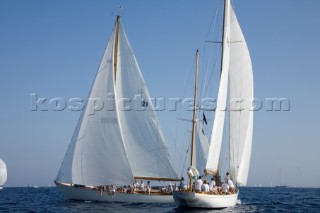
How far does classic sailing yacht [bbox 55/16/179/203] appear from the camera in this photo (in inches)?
1534

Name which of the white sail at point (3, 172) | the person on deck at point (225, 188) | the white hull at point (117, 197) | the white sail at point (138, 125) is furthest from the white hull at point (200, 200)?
the white sail at point (3, 172)

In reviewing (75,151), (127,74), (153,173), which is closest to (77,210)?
(75,151)

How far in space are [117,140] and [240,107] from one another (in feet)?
36.6

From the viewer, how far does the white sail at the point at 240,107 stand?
38.6 m

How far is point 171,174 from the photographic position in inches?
1638

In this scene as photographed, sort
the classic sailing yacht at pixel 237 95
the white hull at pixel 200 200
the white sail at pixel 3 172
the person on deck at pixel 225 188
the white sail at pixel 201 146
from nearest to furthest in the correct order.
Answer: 1. the white hull at pixel 200 200
2. the person on deck at pixel 225 188
3. the classic sailing yacht at pixel 237 95
4. the white sail at pixel 201 146
5. the white sail at pixel 3 172

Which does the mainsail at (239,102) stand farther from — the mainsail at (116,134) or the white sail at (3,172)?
the white sail at (3,172)

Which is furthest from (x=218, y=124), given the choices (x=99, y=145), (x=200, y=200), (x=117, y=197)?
(x=117, y=197)

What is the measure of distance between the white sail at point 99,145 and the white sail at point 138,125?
5.21 feet

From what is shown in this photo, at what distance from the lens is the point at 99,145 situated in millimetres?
39219

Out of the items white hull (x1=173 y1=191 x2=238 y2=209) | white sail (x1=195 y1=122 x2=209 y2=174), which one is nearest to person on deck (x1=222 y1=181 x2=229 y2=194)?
white hull (x1=173 y1=191 x2=238 y2=209)

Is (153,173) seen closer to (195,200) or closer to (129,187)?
(129,187)

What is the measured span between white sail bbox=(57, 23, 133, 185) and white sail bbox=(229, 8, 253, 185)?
9.47 meters

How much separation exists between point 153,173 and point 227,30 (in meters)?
14.7
